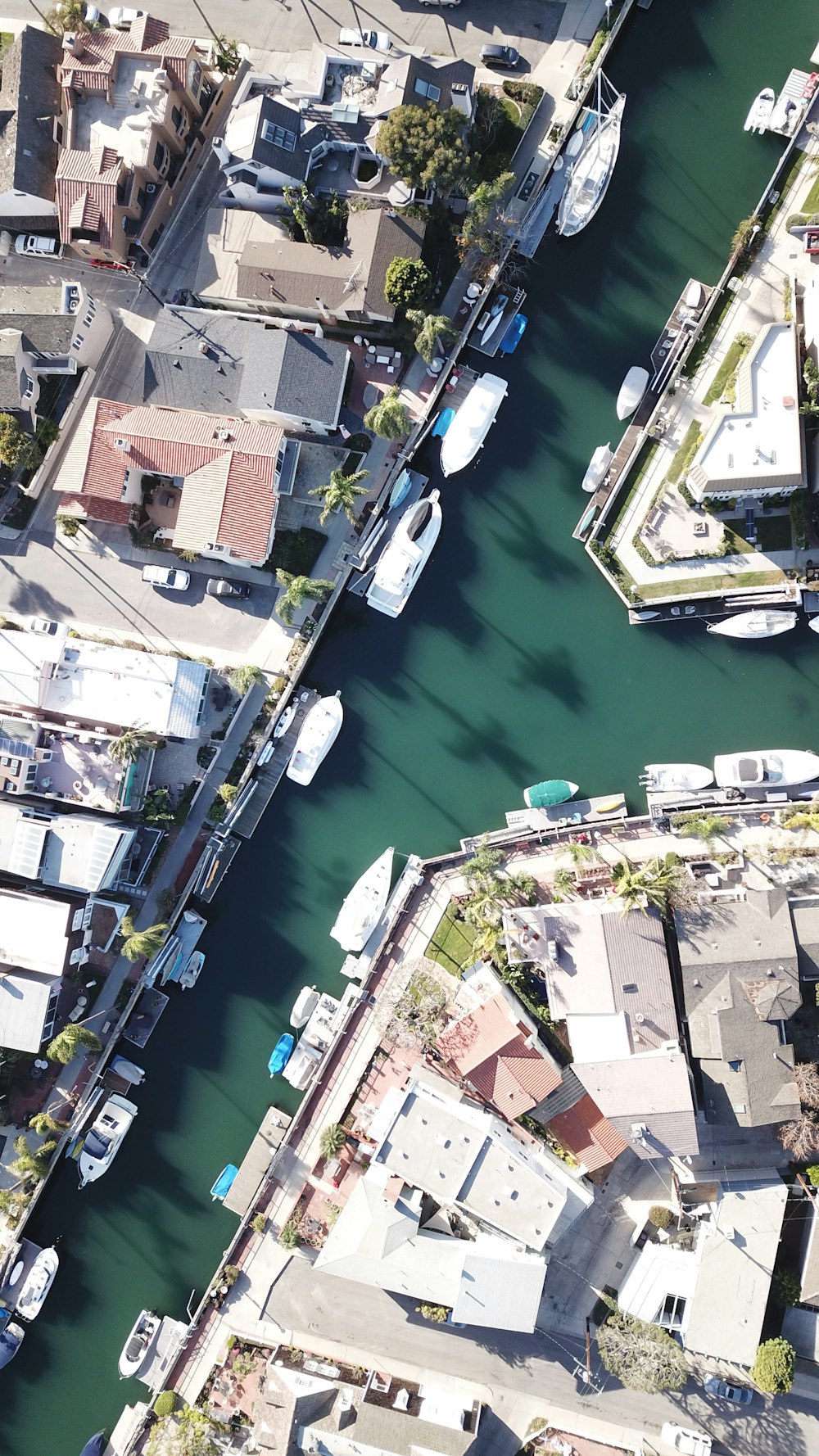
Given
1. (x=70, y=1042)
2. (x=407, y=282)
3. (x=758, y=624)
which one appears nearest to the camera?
(x=407, y=282)

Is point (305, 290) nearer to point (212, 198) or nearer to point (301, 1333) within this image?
point (212, 198)

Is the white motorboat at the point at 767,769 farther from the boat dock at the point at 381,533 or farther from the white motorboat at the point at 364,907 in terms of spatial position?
the boat dock at the point at 381,533

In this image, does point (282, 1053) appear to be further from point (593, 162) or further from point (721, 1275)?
point (593, 162)

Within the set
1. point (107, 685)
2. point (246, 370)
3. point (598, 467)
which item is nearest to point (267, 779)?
point (107, 685)

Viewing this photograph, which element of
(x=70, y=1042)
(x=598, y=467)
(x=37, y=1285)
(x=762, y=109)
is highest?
(x=762, y=109)

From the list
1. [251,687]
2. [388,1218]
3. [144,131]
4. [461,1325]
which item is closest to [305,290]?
[144,131]

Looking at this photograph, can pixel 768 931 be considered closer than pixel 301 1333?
Yes

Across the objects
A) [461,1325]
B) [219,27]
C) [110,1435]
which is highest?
[219,27]

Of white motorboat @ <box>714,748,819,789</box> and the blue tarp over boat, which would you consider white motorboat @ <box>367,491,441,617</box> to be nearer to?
white motorboat @ <box>714,748,819,789</box>
